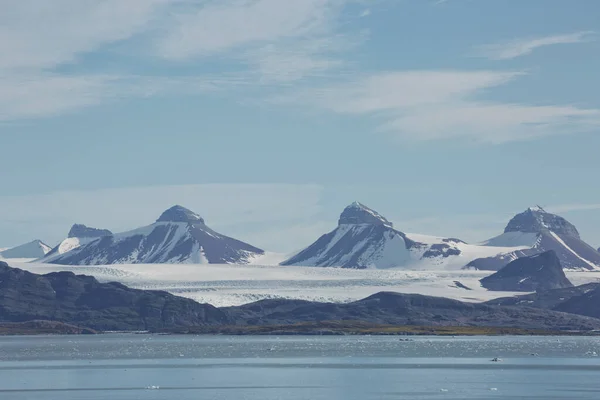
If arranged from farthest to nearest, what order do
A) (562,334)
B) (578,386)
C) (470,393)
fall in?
(562,334) < (578,386) < (470,393)

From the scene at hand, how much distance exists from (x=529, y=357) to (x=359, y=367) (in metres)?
22.1

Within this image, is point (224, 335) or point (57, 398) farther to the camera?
point (224, 335)

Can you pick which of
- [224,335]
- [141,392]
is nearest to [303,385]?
[141,392]

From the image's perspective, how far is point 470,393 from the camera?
68625 millimetres

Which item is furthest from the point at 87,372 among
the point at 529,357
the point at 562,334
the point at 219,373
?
the point at 562,334

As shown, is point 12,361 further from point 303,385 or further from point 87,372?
point 303,385

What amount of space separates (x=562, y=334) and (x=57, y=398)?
14097cm

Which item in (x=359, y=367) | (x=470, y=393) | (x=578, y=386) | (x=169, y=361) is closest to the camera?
(x=470, y=393)

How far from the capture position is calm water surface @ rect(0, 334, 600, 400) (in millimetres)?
69688

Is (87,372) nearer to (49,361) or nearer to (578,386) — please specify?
(49,361)

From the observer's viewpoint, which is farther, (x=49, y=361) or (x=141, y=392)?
(x=49, y=361)

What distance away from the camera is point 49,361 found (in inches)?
4232

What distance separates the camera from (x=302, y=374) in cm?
8569

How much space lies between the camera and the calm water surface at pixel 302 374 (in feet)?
229
